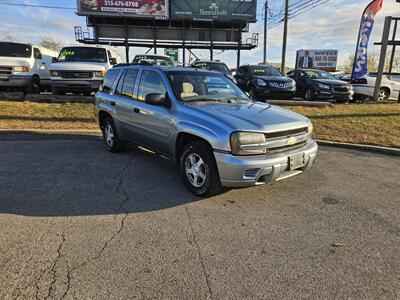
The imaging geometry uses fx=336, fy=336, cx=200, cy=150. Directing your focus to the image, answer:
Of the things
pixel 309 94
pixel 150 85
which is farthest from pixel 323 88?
pixel 150 85

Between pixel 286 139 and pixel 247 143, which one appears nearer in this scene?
pixel 247 143

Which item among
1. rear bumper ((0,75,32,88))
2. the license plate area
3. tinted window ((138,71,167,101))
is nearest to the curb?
the license plate area

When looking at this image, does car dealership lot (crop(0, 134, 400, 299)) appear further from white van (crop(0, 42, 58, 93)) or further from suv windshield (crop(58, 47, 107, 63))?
white van (crop(0, 42, 58, 93))

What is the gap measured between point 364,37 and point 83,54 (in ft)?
46.8

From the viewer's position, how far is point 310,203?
4.35 meters

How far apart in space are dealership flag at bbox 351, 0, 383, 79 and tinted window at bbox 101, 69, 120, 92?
1430cm

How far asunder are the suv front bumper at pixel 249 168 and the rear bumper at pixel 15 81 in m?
11.2

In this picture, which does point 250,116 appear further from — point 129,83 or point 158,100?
point 129,83

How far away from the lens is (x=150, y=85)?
5.40 m

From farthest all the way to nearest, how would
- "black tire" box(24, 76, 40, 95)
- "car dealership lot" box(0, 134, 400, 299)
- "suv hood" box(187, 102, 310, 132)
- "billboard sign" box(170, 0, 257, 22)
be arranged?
"billboard sign" box(170, 0, 257, 22)
"black tire" box(24, 76, 40, 95)
"suv hood" box(187, 102, 310, 132)
"car dealership lot" box(0, 134, 400, 299)

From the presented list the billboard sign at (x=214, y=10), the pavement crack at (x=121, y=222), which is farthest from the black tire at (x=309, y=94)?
the billboard sign at (x=214, y=10)

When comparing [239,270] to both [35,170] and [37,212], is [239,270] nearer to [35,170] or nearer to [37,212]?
[37,212]

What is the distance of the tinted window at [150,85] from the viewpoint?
516 centimetres

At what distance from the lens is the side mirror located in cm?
473
